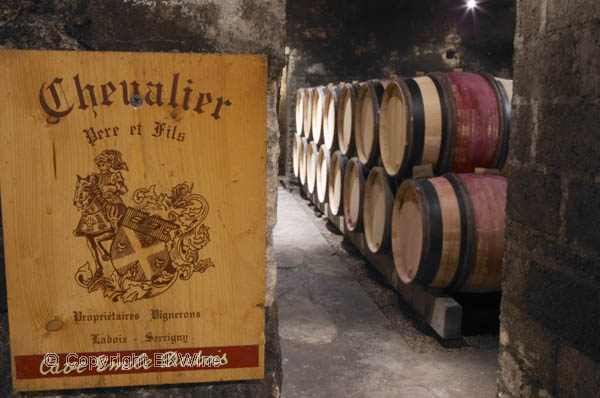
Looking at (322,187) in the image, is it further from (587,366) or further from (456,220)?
(587,366)

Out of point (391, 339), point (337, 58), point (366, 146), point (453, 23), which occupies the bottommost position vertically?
point (391, 339)

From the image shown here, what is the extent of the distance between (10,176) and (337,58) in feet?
29.4

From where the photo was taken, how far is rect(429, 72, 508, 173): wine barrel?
368cm

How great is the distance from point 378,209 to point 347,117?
1.38m

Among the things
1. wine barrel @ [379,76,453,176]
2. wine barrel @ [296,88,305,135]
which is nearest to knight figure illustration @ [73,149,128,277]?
wine barrel @ [379,76,453,176]

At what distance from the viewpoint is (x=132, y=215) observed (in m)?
1.12

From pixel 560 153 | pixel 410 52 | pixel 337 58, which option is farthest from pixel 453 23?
pixel 560 153

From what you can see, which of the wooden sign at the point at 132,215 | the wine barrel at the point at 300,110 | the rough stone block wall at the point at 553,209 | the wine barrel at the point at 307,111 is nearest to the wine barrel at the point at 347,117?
the wine barrel at the point at 307,111

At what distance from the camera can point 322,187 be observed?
698cm

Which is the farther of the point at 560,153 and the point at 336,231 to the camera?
the point at 336,231

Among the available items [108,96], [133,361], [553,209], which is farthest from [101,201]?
[553,209]

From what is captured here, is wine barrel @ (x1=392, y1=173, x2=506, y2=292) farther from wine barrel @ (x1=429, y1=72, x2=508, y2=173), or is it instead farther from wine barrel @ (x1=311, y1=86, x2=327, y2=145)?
wine barrel @ (x1=311, y1=86, x2=327, y2=145)

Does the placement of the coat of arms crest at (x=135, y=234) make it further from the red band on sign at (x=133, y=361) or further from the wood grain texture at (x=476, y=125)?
the wood grain texture at (x=476, y=125)

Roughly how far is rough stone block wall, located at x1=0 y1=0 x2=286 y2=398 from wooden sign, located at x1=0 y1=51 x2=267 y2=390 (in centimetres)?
6
